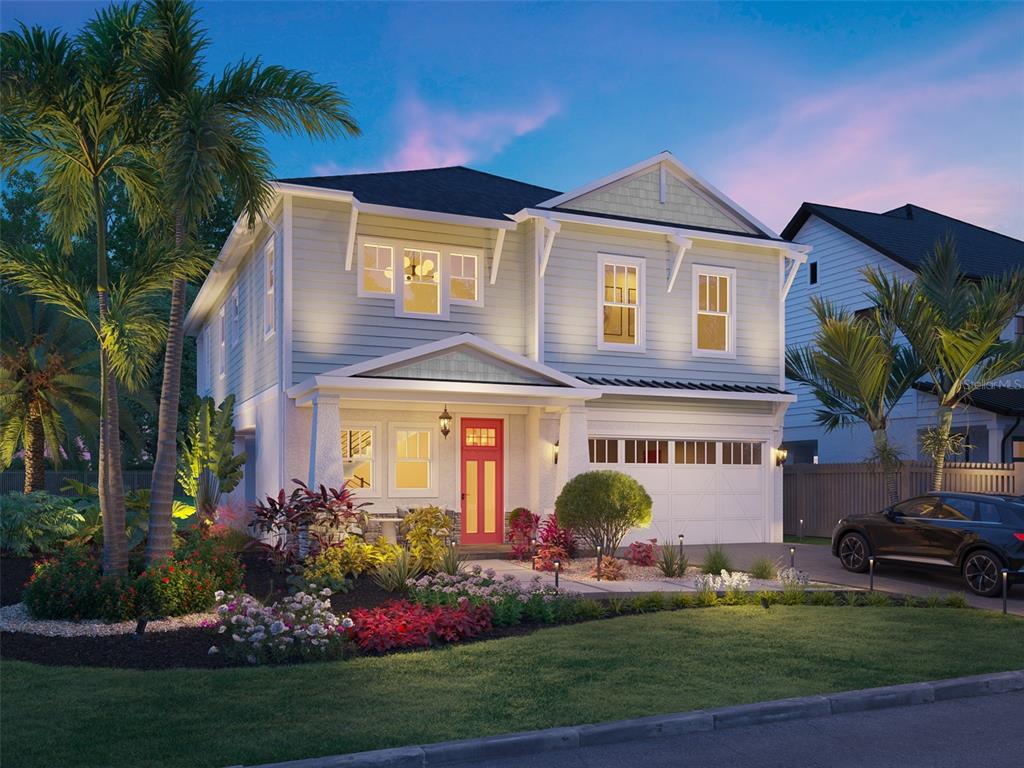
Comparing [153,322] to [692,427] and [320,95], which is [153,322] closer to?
[320,95]

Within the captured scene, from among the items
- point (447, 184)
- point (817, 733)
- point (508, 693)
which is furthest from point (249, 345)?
point (817, 733)

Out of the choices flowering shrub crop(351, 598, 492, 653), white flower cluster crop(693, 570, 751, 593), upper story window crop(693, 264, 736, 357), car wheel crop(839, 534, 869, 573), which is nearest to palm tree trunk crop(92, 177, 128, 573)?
flowering shrub crop(351, 598, 492, 653)

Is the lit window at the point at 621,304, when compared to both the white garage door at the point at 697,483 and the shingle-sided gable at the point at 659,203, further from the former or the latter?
the white garage door at the point at 697,483

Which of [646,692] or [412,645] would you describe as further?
[412,645]

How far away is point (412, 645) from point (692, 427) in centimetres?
1248

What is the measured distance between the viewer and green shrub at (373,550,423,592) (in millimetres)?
13203

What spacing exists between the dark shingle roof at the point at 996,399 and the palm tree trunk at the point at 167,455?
681 inches

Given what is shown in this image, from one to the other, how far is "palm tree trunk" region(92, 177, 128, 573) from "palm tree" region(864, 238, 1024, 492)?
14965 millimetres

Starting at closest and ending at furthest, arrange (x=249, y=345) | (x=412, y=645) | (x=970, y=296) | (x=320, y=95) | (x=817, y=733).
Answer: (x=817, y=733) → (x=412, y=645) → (x=320, y=95) → (x=970, y=296) → (x=249, y=345)

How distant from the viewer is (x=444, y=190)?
2031 cm

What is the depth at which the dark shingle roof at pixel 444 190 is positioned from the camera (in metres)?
18.7

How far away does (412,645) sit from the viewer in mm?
9633

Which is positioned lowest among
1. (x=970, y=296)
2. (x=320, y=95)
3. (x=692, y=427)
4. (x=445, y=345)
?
(x=692, y=427)

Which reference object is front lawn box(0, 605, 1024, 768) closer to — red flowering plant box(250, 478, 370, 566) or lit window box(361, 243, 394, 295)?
red flowering plant box(250, 478, 370, 566)
